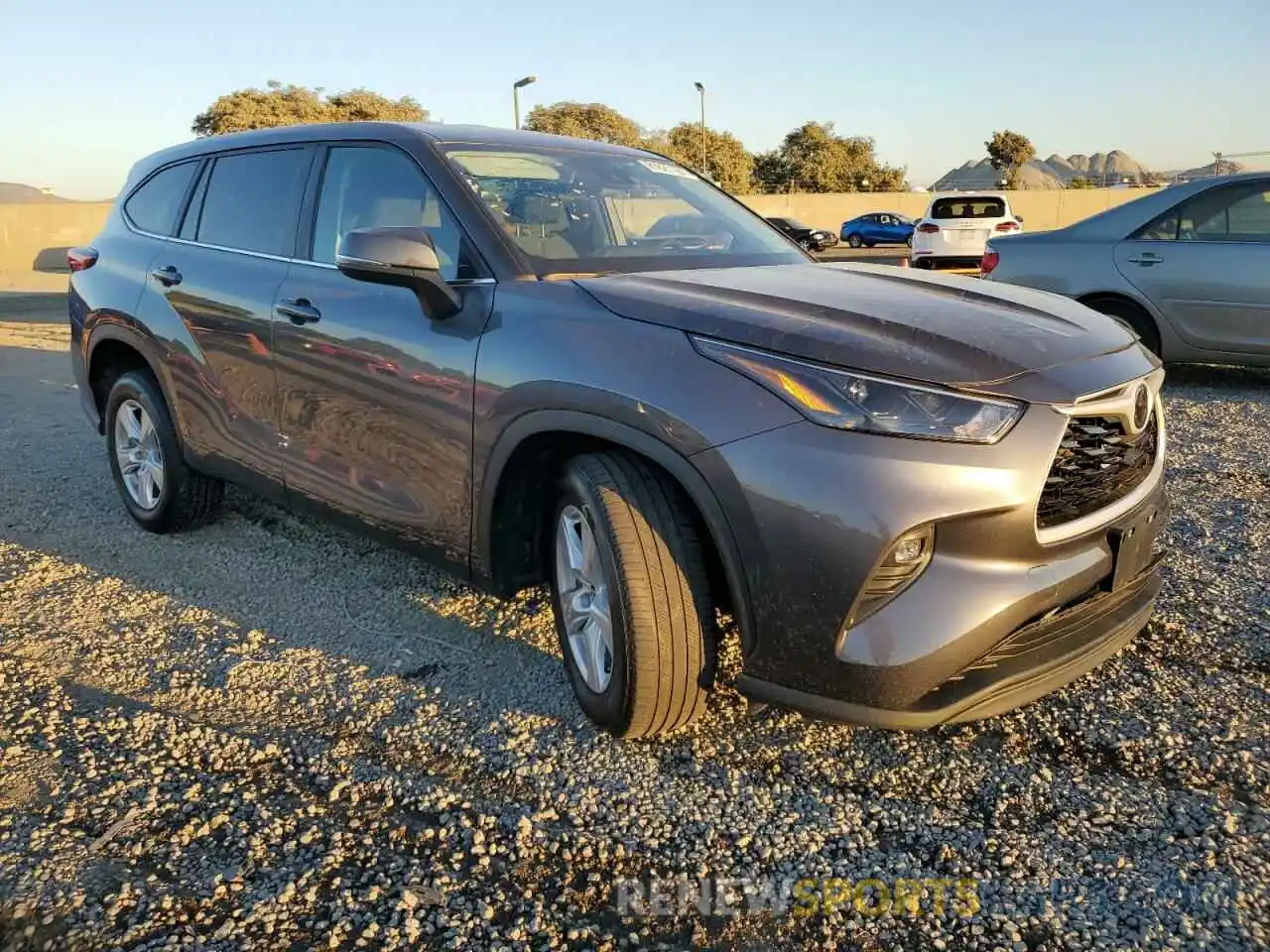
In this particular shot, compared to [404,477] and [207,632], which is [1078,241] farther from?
[207,632]

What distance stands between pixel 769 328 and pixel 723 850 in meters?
1.23

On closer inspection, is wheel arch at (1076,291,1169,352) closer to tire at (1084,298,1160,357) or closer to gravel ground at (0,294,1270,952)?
tire at (1084,298,1160,357)

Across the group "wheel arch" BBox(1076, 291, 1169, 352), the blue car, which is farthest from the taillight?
the blue car

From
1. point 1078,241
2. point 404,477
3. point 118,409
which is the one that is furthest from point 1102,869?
point 1078,241

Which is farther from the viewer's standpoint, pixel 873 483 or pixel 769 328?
pixel 769 328

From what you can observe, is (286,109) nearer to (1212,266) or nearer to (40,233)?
(40,233)

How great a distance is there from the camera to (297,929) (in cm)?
201

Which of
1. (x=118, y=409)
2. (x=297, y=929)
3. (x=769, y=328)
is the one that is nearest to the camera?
(x=297, y=929)

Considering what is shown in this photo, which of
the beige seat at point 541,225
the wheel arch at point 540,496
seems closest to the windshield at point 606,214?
the beige seat at point 541,225

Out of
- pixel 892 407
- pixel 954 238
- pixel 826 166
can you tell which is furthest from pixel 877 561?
pixel 826 166

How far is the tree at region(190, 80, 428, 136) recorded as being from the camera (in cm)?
4662

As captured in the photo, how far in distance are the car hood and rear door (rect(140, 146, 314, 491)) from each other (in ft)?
5.03

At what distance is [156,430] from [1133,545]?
12.7 feet

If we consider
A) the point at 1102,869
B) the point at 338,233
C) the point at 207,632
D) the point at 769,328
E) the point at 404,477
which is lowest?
the point at 1102,869
